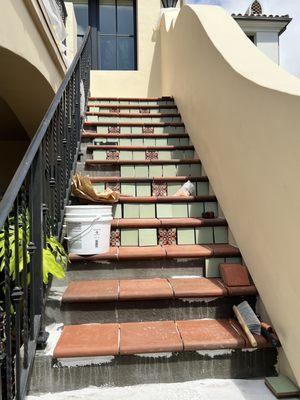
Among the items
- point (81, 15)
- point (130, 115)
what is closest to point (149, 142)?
point (130, 115)

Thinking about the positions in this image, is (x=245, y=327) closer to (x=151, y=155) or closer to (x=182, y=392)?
(x=182, y=392)

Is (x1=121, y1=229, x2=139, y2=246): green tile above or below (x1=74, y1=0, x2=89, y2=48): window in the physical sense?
below

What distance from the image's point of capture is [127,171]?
10.4 feet

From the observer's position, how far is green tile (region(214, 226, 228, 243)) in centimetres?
253

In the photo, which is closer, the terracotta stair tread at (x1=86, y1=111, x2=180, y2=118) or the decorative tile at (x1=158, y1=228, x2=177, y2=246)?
the decorative tile at (x1=158, y1=228, x2=177, y2=246)

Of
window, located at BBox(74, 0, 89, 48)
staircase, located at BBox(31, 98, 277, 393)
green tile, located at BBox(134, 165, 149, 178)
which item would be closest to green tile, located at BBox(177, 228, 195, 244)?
staircase, located at BBox(31, 98, 277, 393)

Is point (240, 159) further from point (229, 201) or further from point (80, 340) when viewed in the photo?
point (80, 340)

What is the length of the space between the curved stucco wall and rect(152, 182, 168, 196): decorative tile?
0.39 m

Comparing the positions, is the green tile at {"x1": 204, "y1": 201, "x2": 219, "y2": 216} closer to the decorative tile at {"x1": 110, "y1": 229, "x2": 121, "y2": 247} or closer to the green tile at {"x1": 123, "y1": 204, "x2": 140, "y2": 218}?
the green tile at {"x1": 123, "y1": 204, "x2": 140, "y2": 218}

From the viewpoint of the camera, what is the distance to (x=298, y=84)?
5.64ft

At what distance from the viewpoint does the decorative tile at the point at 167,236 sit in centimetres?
251

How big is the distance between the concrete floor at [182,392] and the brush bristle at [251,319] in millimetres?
239

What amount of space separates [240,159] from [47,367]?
4.99 feet

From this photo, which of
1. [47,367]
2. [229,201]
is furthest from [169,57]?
[47,367]
